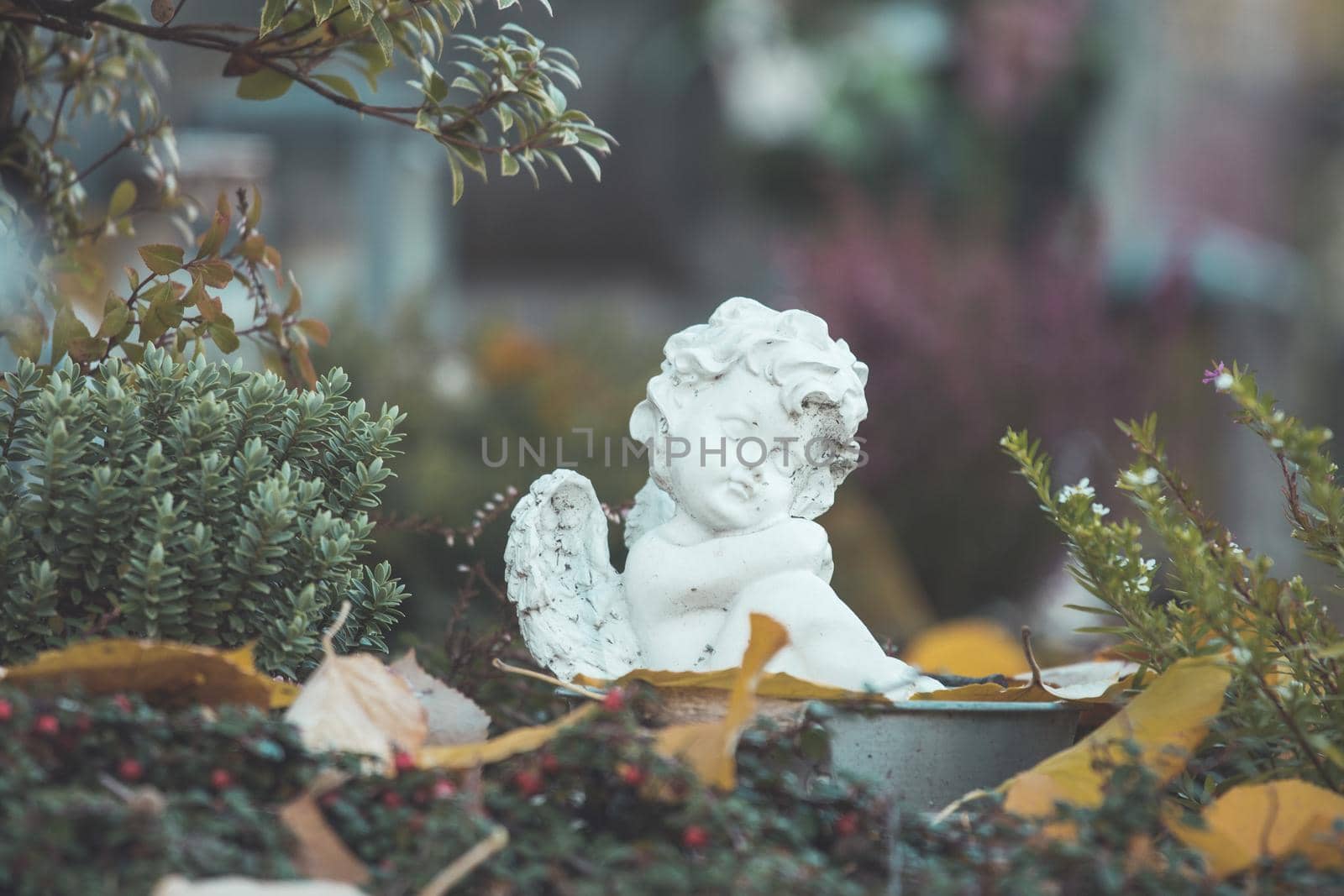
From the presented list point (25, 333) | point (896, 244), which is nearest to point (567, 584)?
point (25, 333)

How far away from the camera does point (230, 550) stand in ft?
5.24

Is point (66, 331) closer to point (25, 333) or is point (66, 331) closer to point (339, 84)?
point (25, 333)

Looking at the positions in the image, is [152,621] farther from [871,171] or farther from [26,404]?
[871,171]

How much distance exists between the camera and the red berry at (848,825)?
1.34 m

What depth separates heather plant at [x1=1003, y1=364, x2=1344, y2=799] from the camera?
4.87ft

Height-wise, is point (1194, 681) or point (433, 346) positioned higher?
point (433, 346)

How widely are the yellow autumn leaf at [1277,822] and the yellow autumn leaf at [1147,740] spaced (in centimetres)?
8

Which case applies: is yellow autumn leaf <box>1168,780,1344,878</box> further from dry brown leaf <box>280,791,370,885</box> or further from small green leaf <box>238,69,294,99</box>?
small green leaf <box>238,69,294,99</box>

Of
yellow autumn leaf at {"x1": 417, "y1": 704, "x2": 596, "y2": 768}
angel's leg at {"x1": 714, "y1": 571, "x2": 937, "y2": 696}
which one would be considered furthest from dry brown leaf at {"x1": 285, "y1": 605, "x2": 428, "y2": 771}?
angel's leg at {"x1": 714, "y1": 571, "x2": 937, "y2": 696}

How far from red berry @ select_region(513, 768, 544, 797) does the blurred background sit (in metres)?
0.66

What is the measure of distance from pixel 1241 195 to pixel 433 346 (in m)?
12.0

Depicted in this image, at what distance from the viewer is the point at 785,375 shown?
1.75 meters

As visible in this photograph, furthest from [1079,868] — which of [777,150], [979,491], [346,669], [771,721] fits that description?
[777,150]

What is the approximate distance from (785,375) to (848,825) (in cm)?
63
